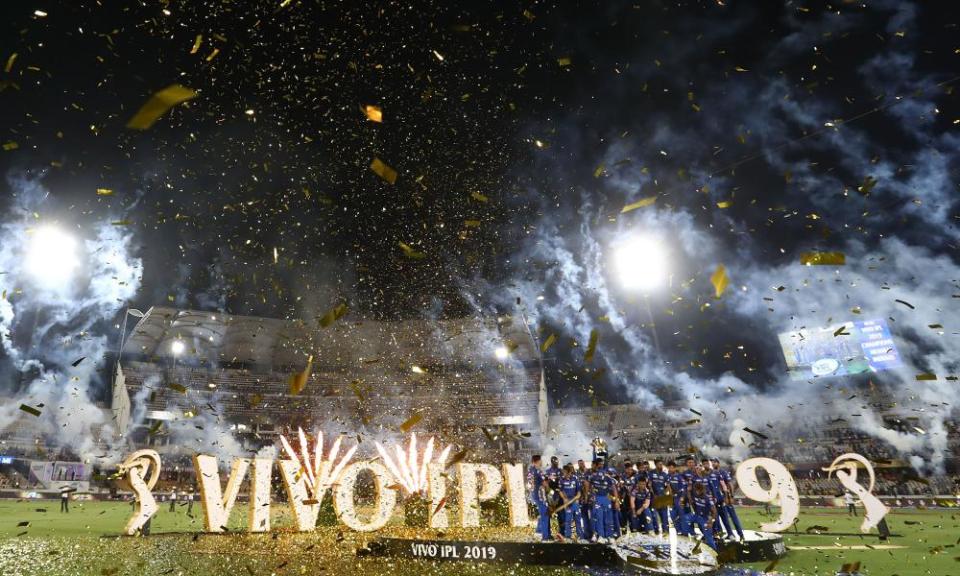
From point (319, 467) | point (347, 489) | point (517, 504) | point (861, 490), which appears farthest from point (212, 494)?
point (861, 490)

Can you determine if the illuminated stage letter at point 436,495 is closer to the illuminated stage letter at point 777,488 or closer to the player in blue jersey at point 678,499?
the player in blue jersey at point 678,499

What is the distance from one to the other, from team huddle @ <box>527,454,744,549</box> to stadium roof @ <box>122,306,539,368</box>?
119 feet

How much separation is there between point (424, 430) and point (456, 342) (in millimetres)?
9863

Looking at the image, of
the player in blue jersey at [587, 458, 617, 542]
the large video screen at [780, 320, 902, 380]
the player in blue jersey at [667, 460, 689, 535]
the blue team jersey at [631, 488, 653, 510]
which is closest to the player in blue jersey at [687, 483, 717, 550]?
the player in blue jersey at [667, 460, 689, 535]

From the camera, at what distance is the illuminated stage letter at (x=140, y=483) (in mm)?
13547

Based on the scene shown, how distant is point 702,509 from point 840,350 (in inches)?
1468

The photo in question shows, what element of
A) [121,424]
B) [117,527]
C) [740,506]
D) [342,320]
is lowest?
[740,506]

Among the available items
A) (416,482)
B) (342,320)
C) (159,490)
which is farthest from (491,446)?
(416,482)

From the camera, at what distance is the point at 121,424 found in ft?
149

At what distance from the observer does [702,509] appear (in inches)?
451

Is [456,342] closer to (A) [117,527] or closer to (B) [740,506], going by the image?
(B) [740,506]

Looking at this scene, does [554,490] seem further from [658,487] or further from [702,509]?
[702,509]

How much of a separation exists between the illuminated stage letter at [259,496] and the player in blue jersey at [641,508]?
31.5ft

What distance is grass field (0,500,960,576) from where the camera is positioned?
361 inches
